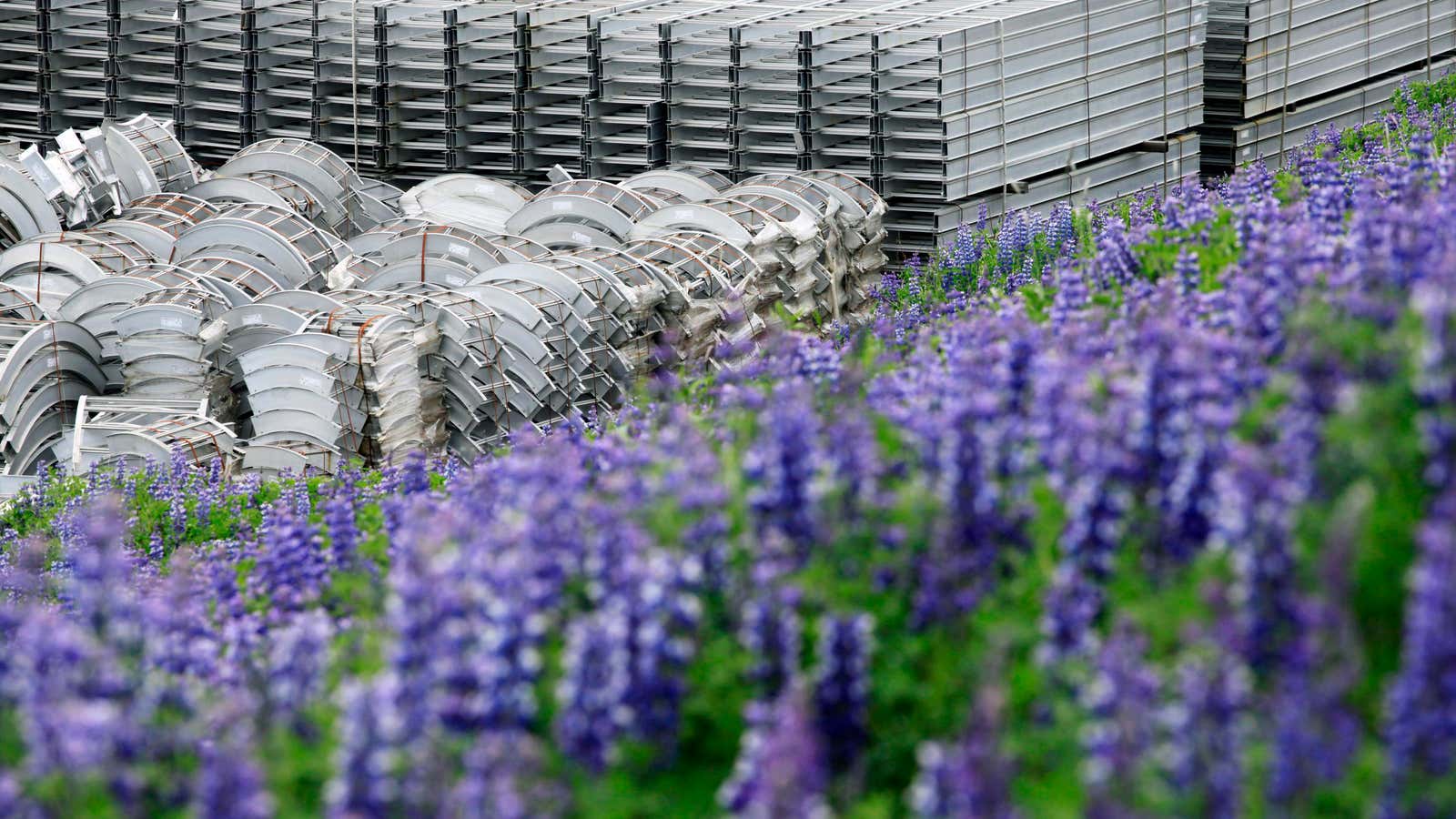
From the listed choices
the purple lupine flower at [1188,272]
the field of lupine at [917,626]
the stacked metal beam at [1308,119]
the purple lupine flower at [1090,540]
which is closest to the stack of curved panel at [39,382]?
the field of lupine at [917,626]

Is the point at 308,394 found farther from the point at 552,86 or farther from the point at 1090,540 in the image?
the point at 1090,540

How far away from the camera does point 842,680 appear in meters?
4.27

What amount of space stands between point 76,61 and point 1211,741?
16.0m

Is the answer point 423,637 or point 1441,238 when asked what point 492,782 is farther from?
point 1441,238

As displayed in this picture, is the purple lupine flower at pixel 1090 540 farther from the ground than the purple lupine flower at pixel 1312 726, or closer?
farther from the ground

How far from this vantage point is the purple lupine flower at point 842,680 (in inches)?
167

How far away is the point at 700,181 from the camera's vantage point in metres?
14.3

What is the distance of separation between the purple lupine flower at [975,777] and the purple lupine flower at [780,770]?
228 millimetres

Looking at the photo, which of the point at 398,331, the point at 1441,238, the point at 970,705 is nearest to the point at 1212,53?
the point at 398,331

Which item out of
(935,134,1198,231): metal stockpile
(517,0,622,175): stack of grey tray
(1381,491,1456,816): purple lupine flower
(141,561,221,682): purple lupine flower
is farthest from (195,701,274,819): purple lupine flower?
(517,0,622,175): stack of grey tray

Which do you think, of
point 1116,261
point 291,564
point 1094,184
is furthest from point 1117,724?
point 1094,184

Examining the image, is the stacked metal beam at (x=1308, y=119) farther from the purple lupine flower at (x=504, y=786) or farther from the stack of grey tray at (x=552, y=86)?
the purple lupine flower at (x=504, y=786)

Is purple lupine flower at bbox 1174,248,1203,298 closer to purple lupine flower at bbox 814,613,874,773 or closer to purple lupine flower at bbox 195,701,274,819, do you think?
purple lupine flower at bbox 814,613,874,773

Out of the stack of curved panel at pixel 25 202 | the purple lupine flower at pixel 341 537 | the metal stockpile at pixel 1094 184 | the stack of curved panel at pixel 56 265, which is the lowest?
the purple lupine flower at pixel 341 537
